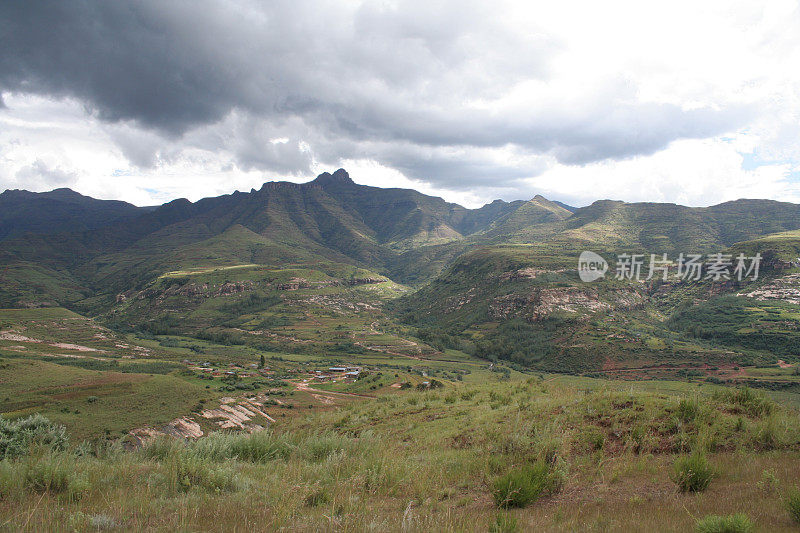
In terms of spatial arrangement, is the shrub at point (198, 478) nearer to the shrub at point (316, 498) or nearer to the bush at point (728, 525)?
the shrub at point (316, 498)

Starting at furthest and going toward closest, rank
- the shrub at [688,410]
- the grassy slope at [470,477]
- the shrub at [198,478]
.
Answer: the shrub at [688,410]
the shrub at [198,478]
the grassy slope at [470,477]

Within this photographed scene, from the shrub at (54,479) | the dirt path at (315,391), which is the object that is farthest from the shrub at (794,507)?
the dirt path at (315,391)

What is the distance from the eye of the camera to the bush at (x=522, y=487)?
210 inches

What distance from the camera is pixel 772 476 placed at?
512cm

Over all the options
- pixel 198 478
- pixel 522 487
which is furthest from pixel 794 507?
pixel 198 478

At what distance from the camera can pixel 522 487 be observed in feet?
17.8

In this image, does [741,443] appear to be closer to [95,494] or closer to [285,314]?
[95,494]

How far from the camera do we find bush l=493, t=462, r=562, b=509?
5.34 metres

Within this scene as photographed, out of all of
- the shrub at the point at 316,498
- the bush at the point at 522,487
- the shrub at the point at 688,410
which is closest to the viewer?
the shrub at the point at 316,498

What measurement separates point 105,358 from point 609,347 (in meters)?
126

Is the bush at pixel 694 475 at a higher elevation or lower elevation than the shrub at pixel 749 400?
lower

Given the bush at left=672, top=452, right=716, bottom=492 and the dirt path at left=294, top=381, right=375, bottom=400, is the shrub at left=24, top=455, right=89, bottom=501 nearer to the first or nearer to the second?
the bush at left=672, top=452, right=716, bottom=492

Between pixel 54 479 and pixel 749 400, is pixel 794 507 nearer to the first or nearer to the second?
pixel 749 400

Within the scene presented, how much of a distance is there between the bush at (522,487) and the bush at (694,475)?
6.10ft
